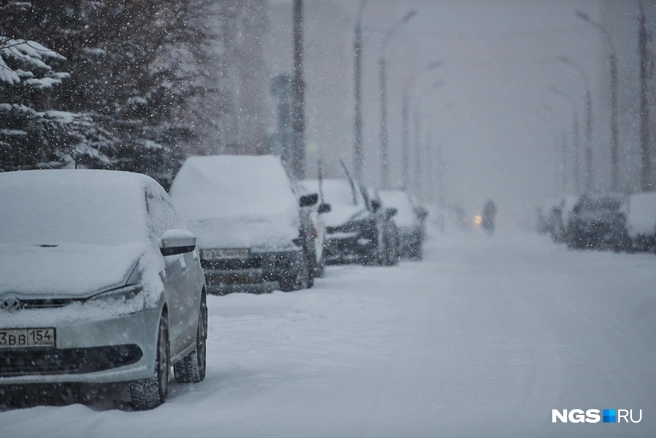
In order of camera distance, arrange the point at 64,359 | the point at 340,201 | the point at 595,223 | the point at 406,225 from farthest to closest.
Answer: the point at 595,223 < the point at 406,225 < the point at 340,201 < the point at 64,359

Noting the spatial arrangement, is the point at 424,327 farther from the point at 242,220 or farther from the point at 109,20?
the point at 109,20

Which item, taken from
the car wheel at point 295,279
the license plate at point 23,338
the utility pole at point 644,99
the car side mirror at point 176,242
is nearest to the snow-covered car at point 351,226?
the car wheel at point 295,279

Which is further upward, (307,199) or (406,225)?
(307,199)

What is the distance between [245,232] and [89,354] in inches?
361

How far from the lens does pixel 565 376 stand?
351 inches

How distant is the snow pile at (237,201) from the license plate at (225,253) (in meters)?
0.06

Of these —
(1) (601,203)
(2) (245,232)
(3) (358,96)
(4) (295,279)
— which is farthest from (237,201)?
(1) (601,203)

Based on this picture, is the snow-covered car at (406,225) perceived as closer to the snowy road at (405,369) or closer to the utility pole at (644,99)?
the utility pole at (644,99)

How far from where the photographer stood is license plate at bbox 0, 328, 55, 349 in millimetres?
7090

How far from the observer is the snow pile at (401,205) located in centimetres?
3174

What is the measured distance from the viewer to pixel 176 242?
8.10 metres

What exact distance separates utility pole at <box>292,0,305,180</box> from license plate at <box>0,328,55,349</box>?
19.4m

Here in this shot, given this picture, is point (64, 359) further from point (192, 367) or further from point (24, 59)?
point (24, 59)

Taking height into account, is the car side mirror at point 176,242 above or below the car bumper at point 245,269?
above
